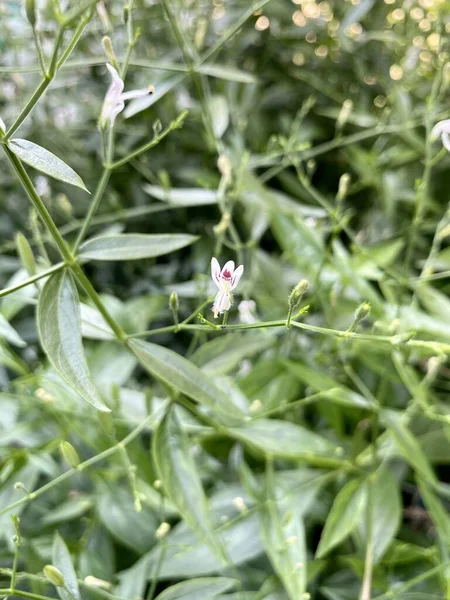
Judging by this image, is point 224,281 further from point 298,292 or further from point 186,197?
point 186,197

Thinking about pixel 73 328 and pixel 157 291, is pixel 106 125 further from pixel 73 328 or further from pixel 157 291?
pixel 157 291

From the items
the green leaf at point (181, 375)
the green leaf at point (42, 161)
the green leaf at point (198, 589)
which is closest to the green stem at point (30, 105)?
the green leaf at point (42, 161)

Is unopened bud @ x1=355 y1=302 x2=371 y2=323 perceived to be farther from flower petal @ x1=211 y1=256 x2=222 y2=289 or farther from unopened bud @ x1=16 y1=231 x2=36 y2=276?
unopened bud @ x1=16 y1=231 x2=36 y2=276

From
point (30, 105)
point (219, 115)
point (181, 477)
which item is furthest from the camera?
point (219, 115)

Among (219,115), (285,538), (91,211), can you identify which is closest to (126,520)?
(285,538)

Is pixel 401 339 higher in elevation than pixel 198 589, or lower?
higher

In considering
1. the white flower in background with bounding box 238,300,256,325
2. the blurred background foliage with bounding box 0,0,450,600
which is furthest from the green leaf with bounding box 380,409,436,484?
the white flower in background with bounding box 238,300,256,325

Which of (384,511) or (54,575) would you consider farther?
(384,511)
